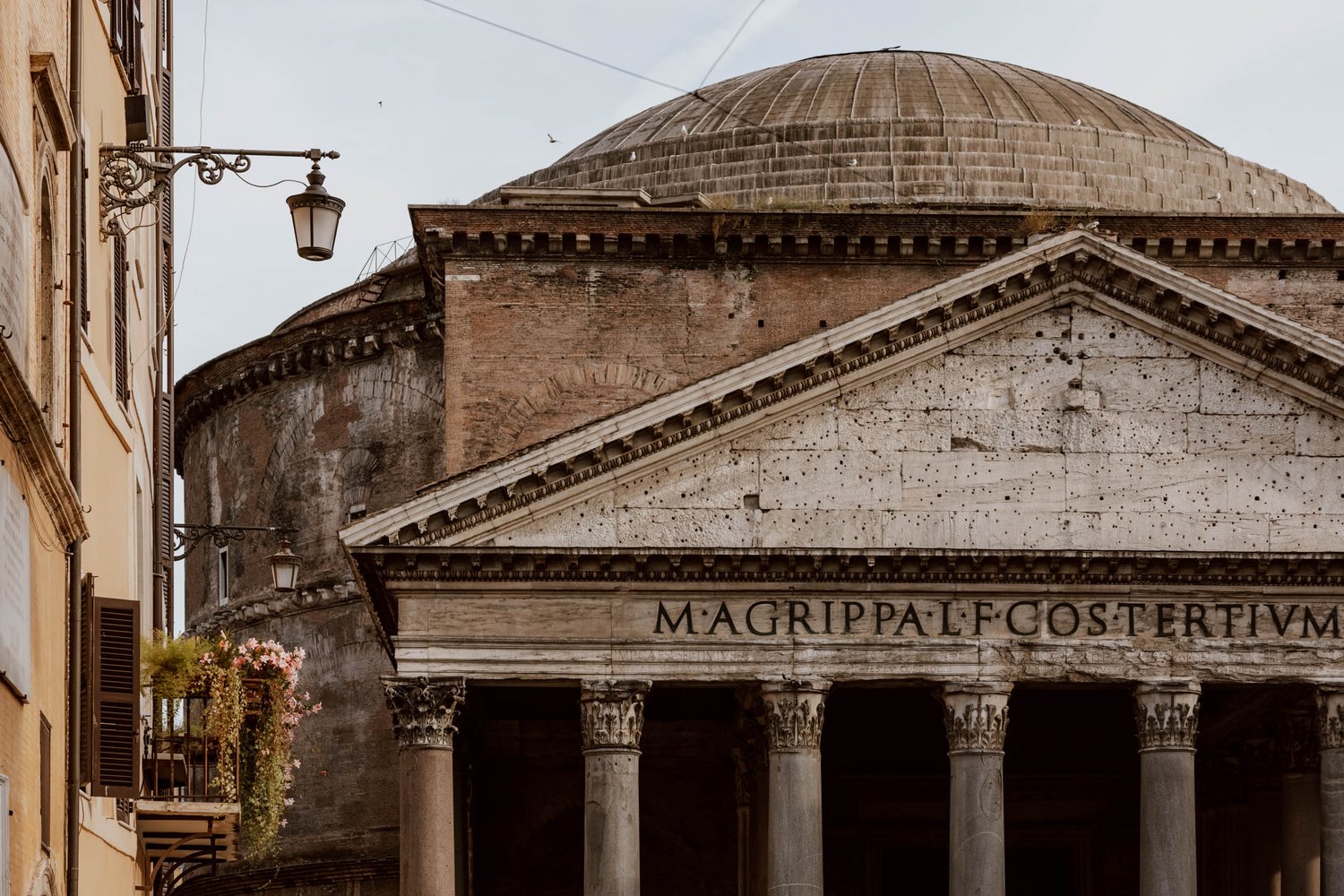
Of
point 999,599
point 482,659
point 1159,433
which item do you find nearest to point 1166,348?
point 1159,433

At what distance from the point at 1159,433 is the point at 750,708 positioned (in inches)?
188

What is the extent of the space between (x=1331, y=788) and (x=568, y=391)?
32.4 feet

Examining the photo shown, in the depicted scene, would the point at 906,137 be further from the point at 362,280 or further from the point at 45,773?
the point at 45,773

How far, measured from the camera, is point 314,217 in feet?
54.9

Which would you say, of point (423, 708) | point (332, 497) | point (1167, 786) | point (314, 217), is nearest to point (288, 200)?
point (314, 217)

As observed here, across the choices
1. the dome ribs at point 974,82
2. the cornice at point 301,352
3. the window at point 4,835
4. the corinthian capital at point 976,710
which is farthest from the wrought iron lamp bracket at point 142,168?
the dome ribs at point 974,82

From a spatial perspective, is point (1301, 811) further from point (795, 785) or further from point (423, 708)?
point (423, 708)

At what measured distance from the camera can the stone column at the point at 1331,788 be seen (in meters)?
A: 24.3

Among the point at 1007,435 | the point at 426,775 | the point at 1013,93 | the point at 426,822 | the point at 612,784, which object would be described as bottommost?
the point at 426,822

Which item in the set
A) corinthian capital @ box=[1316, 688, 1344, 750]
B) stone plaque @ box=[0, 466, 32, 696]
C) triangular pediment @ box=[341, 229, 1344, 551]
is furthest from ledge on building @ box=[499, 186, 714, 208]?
stone plaque @ box=[0, 466, 32, 696]

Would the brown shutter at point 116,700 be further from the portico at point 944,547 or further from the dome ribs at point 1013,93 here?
the dome ribs at point 1013,93

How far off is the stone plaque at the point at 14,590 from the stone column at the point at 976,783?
1183 cm

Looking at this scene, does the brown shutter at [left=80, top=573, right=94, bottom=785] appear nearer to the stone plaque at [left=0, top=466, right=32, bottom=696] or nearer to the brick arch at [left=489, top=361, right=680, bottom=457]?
the stone plaque at [left=0, top=466, right=32, bottom=696]

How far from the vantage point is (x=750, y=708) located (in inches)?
1042
